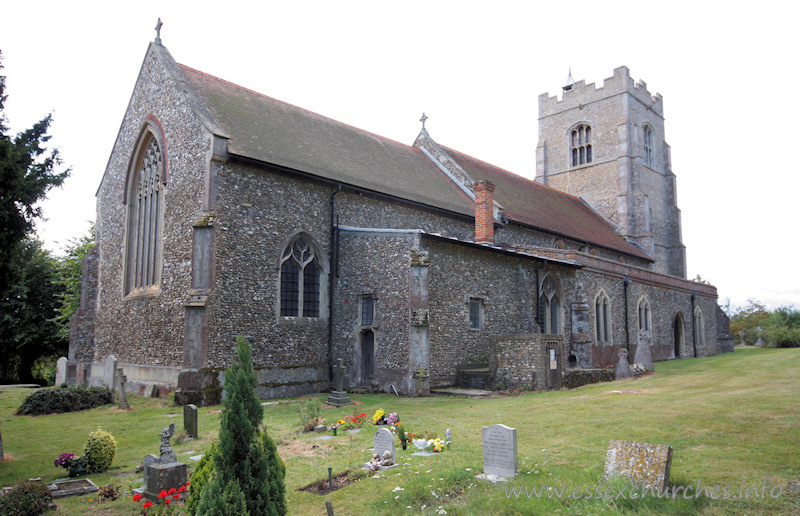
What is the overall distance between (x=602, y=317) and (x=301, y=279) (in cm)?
1465

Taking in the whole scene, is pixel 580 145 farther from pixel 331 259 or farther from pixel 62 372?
pixel 62 372

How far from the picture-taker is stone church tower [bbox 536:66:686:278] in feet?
128

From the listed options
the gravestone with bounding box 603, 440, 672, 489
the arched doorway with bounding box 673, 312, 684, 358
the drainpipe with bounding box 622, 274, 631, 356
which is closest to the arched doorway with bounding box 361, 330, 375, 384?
the gravestone with bounding box 603, 440, 672, 489

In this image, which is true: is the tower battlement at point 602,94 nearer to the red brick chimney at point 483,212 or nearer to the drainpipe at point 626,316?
the drainpipe at point 626,316

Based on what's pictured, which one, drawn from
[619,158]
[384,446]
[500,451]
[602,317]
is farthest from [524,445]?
[619,158]

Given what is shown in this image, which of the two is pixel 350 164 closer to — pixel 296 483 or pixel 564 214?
pixel 296 483

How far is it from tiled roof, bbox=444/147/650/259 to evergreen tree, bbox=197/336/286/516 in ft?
68.6

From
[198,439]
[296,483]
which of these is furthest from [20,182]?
[296,483]

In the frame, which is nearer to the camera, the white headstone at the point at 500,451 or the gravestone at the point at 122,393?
the white headstone at the point at 500,451

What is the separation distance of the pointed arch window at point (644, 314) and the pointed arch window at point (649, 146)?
17741 millimetres

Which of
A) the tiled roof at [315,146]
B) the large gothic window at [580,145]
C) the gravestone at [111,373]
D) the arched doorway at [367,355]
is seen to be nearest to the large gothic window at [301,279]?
the arched doorway at [367,355]

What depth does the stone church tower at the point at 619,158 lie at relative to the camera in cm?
3888

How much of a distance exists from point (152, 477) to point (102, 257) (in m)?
16.7

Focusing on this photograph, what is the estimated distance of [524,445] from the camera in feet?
27.7
